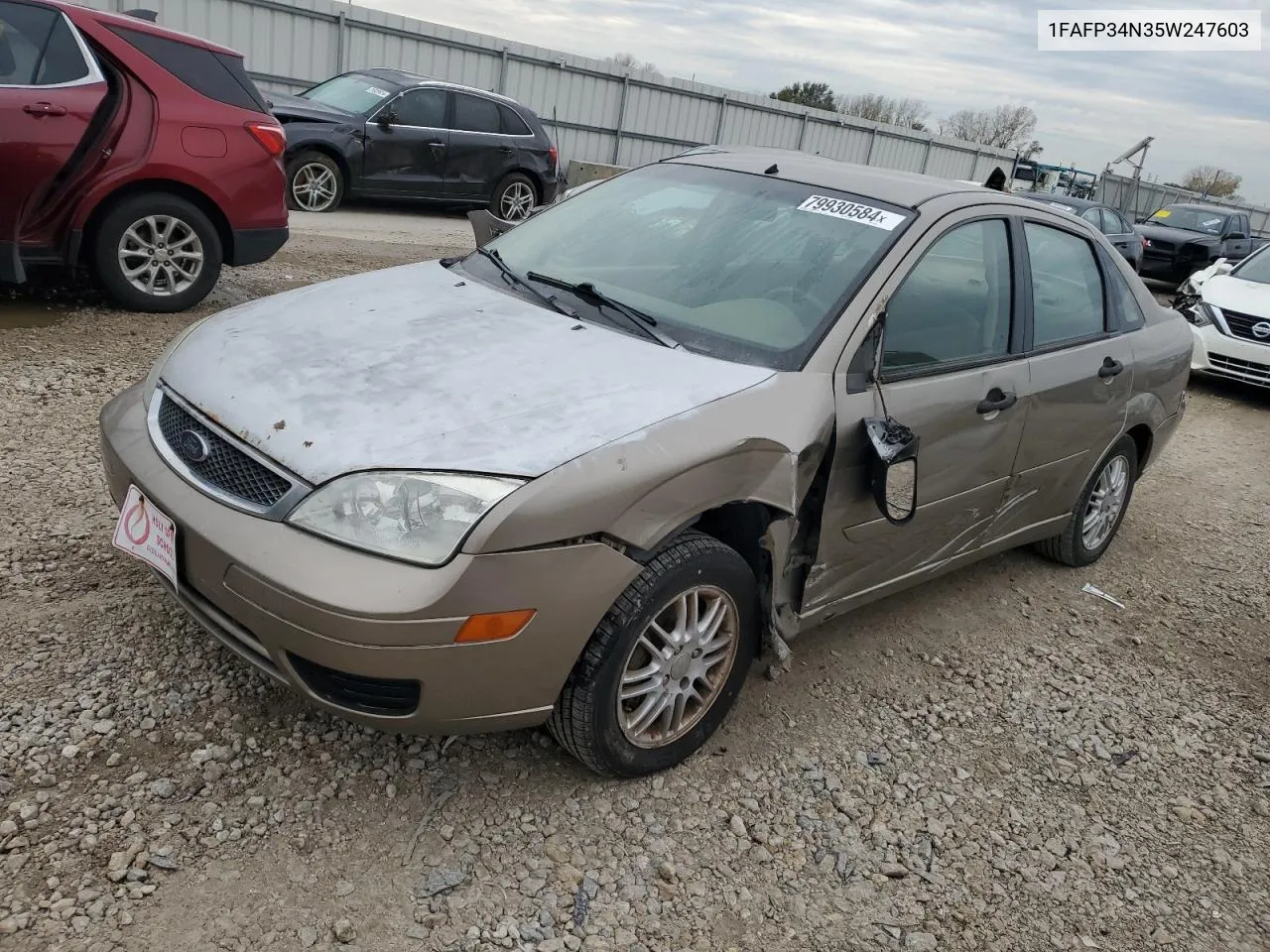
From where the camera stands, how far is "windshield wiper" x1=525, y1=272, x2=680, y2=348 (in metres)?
3.06

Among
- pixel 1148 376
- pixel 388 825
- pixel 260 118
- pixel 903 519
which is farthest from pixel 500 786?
pixel 260 118

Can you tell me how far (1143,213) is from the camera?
104ft

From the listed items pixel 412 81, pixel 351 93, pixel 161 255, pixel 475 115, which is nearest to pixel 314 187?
pixel 351 93

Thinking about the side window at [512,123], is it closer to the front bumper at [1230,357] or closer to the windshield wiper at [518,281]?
the front bumper at [1230,357]

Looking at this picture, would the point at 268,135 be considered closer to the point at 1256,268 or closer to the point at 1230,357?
the point at 1230,357

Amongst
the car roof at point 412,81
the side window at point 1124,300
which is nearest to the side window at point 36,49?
the side window at point 1124,300

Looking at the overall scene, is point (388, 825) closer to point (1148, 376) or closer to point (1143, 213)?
point (1148, 376)

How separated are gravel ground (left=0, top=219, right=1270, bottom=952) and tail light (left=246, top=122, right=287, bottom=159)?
3006 mm

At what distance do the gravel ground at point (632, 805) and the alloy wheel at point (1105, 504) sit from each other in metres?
0.80

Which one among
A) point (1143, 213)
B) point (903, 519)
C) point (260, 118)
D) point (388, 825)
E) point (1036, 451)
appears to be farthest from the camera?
point (1143, 213)

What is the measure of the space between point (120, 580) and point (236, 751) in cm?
102

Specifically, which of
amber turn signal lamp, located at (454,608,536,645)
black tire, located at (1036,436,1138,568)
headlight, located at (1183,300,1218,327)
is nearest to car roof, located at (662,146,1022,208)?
black tire, located at (1036,436,1138,568)

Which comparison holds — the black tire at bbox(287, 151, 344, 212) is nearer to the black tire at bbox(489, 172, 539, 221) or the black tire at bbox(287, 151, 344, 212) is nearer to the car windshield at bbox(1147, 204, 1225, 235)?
the black tire at bbox(489, 172, 539, 221)

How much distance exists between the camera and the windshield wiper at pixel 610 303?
3064 millimetres
